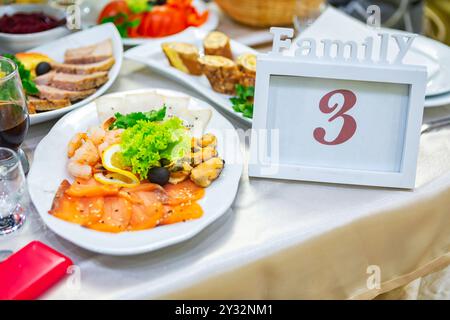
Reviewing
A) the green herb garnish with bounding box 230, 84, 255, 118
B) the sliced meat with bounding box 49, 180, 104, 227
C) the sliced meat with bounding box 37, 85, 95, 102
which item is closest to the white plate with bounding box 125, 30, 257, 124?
the green herb garnish with bounding box 230, 84, 255, 118

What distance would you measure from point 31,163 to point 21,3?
37.0 inches

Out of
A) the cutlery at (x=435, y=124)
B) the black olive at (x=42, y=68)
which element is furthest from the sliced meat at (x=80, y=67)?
the cutlery at (x=435, y=124)

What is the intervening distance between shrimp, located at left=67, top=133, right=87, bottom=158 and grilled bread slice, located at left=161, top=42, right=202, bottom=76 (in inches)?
19.3

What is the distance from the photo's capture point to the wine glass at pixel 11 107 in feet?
3.55

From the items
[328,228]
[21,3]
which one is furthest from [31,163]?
[21,3]

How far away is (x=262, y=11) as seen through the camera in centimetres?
194

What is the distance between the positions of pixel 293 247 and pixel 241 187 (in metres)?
0.19

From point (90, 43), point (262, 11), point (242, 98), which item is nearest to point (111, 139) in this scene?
point (242, 98)

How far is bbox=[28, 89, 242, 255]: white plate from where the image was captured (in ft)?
3.13

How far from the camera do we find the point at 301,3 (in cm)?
189

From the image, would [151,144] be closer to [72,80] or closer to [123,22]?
[72,80]
